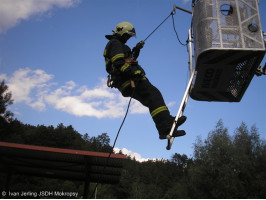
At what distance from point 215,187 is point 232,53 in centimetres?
3966

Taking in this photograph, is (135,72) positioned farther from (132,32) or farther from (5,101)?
(5,101)

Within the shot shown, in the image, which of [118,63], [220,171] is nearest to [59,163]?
[118,63]

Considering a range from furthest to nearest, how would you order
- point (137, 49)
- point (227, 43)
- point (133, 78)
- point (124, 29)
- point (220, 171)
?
point (220, 171) < point (124, 29) < point (137, 49) < point (133, 78) < point (227, 43)

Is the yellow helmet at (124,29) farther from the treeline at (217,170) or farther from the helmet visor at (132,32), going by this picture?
the treeline at (217,170)

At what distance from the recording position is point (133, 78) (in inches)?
160

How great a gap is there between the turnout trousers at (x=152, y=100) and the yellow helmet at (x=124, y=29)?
1.00m

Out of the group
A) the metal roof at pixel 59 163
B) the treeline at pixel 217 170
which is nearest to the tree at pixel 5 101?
the treeline at pixel 217 170

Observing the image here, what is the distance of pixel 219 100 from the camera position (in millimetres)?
5129

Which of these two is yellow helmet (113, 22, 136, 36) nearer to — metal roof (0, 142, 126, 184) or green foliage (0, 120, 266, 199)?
metal roof (0, 142, 126, 184)

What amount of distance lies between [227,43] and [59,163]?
20.3 ft

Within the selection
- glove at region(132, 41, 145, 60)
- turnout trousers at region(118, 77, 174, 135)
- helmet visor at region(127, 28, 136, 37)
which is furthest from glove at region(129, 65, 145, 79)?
helmet visor at region(127, 28, 136, 37)

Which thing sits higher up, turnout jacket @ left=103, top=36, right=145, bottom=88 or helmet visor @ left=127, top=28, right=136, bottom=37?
helmet visor @ left=127, top=28, right=136, bottom=37

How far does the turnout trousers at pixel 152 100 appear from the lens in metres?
3.87

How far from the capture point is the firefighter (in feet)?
12.7
